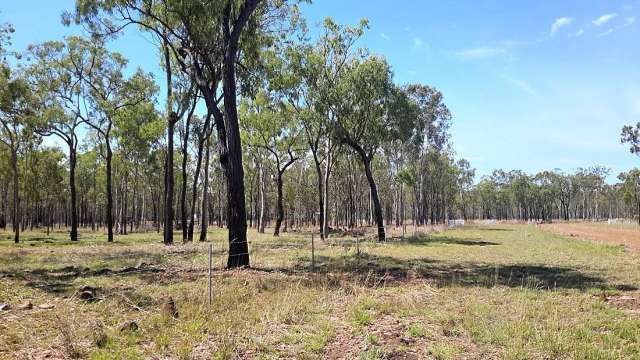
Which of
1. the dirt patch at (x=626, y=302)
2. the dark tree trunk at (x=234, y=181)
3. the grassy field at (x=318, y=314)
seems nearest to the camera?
the grassy field at (x=318, y=314)

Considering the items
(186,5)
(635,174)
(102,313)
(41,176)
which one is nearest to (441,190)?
(635,174)

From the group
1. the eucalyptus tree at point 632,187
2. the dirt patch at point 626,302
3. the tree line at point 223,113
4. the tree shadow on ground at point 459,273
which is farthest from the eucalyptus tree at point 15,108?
the eucalyptus tree at point 632,187

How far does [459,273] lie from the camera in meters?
16.1

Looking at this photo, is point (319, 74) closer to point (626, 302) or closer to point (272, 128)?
point (272, 128)

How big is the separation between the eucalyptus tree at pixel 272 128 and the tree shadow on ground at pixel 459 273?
20.3 m

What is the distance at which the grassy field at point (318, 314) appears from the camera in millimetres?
7191

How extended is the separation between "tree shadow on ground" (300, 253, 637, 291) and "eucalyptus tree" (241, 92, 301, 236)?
66.5ft

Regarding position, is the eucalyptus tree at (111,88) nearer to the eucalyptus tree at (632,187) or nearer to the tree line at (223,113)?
the tree line at (223,113)

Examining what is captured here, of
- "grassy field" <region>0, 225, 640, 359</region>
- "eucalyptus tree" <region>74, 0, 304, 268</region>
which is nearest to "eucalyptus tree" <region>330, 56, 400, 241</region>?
"eucalyptus tree" <region>74, 0, 304, 268</region>

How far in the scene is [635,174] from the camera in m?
86.6

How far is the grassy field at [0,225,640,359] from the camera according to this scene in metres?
7.19

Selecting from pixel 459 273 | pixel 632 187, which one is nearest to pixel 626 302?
pixel 459 273

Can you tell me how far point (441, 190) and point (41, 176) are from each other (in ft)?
207

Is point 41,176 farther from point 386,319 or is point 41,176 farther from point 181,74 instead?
point 386,319
